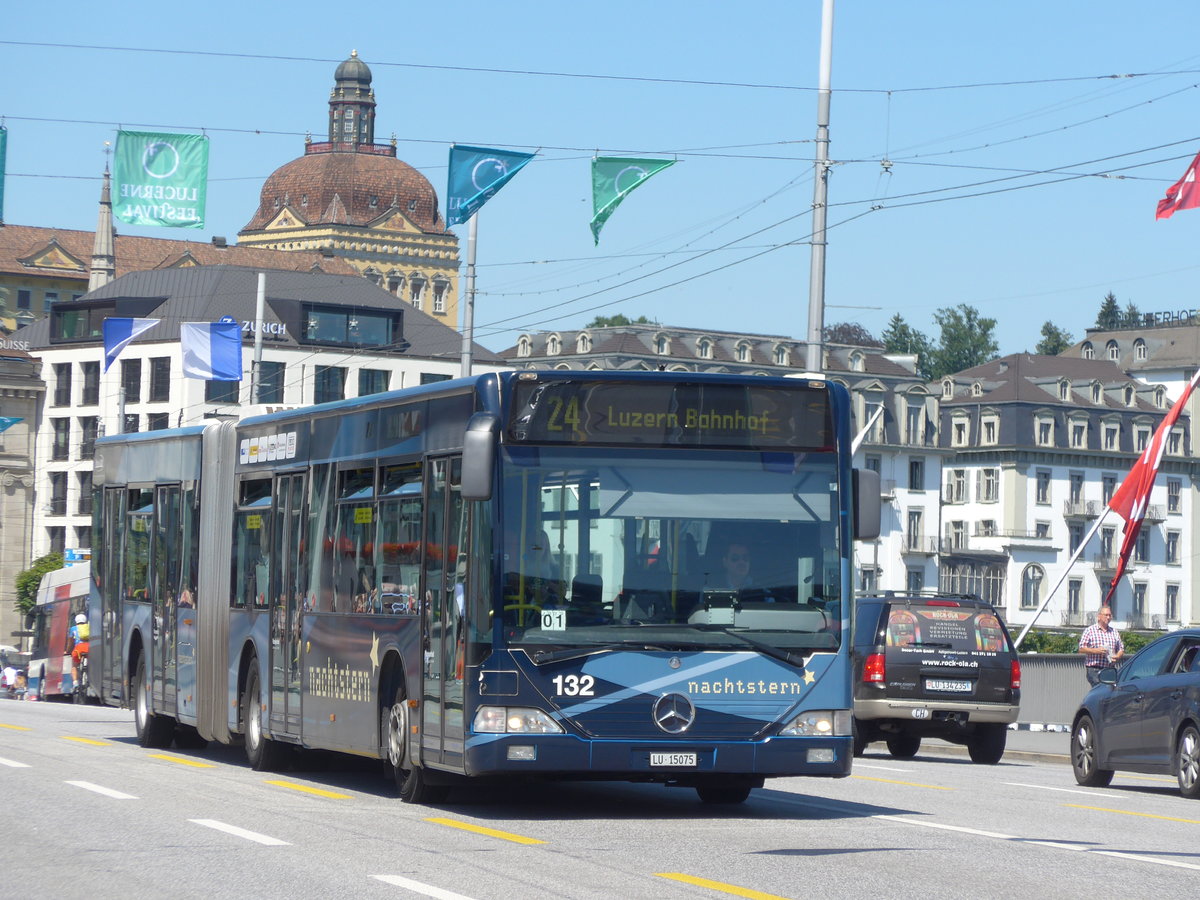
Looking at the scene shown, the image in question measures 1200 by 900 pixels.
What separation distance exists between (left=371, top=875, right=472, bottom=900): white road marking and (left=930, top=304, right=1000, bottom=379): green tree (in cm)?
15584

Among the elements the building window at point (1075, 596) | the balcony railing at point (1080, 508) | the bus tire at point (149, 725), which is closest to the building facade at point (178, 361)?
the balcony railing at point (1080, 508)

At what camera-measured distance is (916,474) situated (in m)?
122

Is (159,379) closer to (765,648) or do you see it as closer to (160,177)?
(160,177)

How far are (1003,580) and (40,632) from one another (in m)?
72.4

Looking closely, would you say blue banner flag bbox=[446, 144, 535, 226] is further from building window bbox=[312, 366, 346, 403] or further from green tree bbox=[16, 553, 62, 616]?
building window bbox=[312, 366, 346, 403]

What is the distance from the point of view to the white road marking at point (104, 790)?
1571 cm

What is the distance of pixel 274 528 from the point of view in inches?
743

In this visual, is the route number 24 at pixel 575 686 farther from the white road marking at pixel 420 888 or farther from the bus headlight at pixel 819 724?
the white road marking at pixel 420 888

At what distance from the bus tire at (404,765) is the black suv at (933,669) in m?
9.44

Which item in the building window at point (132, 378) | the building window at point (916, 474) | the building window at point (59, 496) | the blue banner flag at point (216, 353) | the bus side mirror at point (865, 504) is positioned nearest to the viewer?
the bus side mirror at point (865, 504)

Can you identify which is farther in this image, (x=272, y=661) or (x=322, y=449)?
(x=272, y=661)

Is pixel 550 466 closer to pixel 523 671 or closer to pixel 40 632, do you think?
pixel 523 671

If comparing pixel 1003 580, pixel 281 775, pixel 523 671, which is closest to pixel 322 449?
pixel 281 775

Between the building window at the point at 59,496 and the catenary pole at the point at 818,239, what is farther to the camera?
the building window at the point at 59,496
